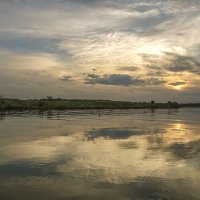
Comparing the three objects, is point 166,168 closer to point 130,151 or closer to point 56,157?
point 130,151

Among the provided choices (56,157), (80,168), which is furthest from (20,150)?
(80,168)

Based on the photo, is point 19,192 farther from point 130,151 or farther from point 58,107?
point 58,107

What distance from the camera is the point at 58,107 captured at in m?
109

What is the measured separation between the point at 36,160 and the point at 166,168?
7579 millimetres

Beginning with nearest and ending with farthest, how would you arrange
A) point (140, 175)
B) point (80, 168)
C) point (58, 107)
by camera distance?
point (140, 175) < point (80, 168) < point (58, 107)

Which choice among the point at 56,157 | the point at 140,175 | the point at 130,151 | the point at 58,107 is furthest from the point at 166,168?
the point at 58,107

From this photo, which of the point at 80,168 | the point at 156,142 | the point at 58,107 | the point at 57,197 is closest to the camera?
the point at 57,197

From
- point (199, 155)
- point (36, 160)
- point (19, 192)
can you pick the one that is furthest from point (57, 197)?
point (199, 155)

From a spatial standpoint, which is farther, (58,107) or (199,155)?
(58,107)

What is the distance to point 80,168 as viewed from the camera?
59.6 feet

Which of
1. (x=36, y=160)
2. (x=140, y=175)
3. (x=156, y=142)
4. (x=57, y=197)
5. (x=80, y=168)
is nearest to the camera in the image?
(x=57, y=197)

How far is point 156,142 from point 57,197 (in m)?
17.4

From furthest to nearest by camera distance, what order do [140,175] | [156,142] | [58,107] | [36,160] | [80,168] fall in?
1. [58,107]
2. [156,142]
3. [36,160]
4. [80,168]
5. [140,175]

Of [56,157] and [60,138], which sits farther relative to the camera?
[60,138]
